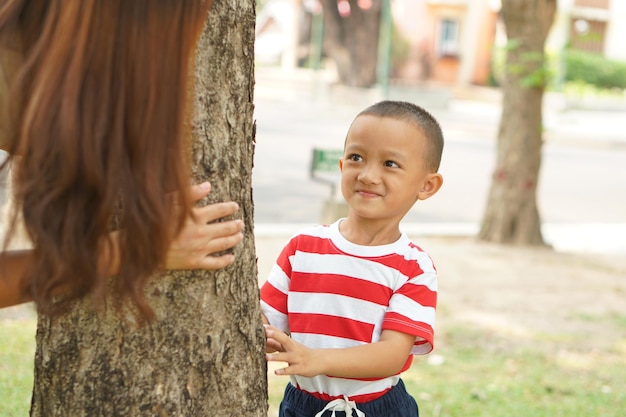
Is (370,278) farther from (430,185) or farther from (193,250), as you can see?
(193,250)

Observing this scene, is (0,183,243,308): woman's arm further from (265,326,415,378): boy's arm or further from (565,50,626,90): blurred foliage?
(565,50,626,90): blurred foliage

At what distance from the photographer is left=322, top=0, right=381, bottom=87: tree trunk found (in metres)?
27.1

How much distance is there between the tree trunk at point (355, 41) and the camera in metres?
27.1

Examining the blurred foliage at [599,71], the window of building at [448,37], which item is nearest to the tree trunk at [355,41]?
the window of building at [448,37]

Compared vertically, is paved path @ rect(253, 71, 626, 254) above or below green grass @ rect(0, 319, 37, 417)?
below

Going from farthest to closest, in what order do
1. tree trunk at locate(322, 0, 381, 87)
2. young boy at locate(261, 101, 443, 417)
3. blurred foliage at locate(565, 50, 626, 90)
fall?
blurred foliage at locate(565, 50, 626, 90), tree trunk at locate(322, 0, 381, 87), young boy at locate(261, 101, 443, 417)

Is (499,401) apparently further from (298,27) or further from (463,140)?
(298,27)

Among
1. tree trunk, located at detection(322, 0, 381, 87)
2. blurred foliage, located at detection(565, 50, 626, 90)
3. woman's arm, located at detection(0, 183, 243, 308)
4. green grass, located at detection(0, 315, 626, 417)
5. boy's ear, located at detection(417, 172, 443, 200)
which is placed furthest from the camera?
blurred foliage, located at detection(565, 50, 626, 90)

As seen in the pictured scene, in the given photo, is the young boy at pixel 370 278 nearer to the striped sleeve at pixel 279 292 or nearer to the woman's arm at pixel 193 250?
the striped sleeve at pixel 279 292

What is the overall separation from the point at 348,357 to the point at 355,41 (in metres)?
26.0

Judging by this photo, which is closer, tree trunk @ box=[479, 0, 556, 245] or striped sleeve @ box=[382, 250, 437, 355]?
striped sleeve @ box=[382, 250, 437, 355]

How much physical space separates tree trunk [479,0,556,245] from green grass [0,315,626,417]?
3.09 metres

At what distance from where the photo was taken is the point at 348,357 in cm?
197

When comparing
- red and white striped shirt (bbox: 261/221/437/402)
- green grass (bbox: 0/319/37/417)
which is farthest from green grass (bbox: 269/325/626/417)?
red and white striped shirt (bbox: 261/221/437/402)
